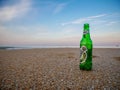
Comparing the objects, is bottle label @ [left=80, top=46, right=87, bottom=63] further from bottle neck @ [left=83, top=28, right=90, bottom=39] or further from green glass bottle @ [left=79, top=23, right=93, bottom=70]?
bottle neck @ [left=83, top=28, right=90, bottom=39]

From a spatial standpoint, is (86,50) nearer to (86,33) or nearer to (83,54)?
(83,54)

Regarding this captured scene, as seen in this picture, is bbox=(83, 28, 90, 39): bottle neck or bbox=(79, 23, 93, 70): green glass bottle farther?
bbox=(83, 28, 90, 39): bottle neck

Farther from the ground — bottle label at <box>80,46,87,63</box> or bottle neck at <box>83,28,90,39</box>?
bottle neck at <box>83,28,90,39</box>

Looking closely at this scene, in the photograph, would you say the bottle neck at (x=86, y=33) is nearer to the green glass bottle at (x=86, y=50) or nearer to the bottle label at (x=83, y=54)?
the green glass bottle at (x=86, y=50)

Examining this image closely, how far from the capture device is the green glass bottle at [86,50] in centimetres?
305

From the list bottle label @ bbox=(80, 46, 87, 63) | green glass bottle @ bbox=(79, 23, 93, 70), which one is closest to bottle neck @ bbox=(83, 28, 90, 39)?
green glass bottle @ bbox=(79, 23, 93, 70)

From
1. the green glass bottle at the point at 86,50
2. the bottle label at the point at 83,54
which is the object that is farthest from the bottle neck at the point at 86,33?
the bottle label at the point at 83,54

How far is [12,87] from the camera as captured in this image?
7.01 ft

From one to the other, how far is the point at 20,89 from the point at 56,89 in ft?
2.08

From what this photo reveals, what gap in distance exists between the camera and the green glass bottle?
3.05 m

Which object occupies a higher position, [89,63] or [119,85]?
[89,63]

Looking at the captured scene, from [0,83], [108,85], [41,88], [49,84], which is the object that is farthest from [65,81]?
[0,83]

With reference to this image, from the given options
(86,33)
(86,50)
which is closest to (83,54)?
(86,50)

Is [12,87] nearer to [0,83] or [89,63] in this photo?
[0,83]
